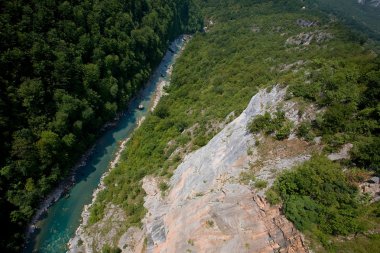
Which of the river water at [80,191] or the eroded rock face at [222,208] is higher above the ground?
the eroded rock face at [222,208]

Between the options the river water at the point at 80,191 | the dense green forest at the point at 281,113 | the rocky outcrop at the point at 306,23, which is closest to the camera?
the dense green forest at the point at 281,113

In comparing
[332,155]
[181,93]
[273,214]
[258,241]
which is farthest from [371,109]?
[181,93]

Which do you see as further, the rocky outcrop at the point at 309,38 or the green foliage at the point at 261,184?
the rocky outcrop at the point at 309,38

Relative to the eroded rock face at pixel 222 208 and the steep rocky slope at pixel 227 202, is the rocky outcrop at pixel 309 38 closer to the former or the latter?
the steep rocky slope at pixel 227 202

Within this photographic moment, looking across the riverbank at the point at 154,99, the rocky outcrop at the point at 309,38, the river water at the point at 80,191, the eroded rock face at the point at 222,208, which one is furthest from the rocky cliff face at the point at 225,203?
the rocky outcrop at the point at 309,38

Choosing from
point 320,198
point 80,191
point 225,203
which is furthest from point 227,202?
point 80,191

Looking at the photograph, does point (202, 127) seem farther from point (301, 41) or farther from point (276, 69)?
point (301, 41)
